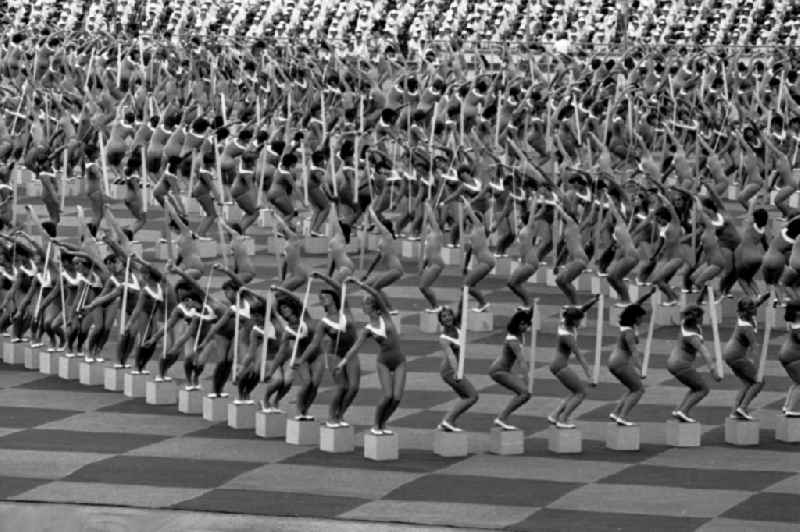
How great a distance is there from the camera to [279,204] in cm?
3791

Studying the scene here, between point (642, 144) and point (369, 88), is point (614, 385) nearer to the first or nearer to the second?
point (642, 144)

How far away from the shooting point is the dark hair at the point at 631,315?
27875mm

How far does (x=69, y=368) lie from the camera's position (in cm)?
3203

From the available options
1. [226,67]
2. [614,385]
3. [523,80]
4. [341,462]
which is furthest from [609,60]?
[341,462]

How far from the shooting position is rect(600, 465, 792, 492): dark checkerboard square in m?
26.0

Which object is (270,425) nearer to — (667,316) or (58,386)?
(58,386)

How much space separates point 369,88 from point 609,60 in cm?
463

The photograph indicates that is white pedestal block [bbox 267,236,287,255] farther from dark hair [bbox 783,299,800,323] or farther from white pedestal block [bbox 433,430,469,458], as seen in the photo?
dark hair [bbox 783,299,800,323]

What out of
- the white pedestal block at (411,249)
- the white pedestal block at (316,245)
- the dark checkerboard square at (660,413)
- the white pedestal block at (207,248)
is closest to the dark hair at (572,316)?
the dark checkerboard square at (660,413)

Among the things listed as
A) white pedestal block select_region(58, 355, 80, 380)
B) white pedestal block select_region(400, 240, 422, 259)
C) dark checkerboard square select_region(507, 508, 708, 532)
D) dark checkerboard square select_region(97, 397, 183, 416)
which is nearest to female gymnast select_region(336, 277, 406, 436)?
dark checkerboard square select_region(507, 508, 708, 532)

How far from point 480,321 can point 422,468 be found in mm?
7947

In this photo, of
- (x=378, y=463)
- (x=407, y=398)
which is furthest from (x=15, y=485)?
(x=407, y=398)

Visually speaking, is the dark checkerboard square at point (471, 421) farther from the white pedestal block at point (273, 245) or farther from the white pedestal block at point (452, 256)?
the white pedestal block at point (273, 245)

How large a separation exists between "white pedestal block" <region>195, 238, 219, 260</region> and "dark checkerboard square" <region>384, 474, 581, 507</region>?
13.4 m
